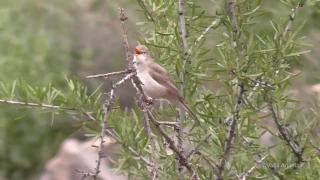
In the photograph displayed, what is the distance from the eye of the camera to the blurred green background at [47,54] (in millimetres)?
8125

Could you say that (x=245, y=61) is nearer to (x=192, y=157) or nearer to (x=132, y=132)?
(x=192, y=157)

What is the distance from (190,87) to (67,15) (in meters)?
8.36

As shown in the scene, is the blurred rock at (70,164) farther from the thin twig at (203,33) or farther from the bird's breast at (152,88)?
the thin twig at (203,33)

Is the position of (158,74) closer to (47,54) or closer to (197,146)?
(197,146)

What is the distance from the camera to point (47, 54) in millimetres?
8977

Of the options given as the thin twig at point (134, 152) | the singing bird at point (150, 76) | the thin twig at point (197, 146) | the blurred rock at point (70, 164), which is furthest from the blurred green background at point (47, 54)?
the thin twig at point (197, 146)

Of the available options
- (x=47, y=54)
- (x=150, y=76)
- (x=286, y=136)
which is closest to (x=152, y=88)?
(x=150, y=76)

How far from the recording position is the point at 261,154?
7.44 ft

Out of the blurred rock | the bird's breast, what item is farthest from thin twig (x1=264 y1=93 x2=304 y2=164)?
the blurred rock

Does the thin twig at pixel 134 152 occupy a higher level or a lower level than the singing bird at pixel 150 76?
lower

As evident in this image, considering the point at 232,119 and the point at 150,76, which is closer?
the point at 232,119

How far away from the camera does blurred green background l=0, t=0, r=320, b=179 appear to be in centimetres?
812

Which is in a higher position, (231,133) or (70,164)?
(231,133)

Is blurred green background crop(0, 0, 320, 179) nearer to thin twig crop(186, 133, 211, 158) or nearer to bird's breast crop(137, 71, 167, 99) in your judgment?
bird's breast crop(137, 71, 167, 99)
